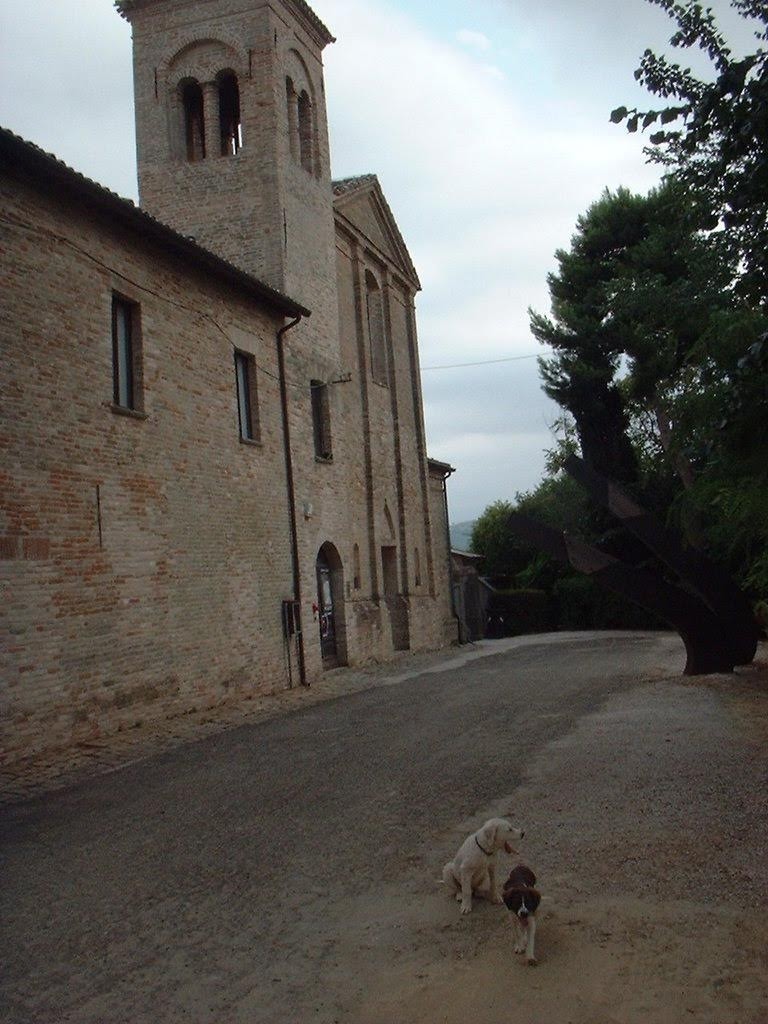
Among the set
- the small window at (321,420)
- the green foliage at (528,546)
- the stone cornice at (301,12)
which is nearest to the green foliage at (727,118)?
the small window at (321,420)

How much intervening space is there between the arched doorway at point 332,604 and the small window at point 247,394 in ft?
12.0

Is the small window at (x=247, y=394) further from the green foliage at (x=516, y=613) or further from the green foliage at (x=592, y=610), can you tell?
the green foliage at (x=592, y=610)

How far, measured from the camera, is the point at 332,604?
18062mm

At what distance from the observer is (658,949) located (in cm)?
369

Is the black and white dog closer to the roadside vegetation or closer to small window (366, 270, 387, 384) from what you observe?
the roadside vegetation

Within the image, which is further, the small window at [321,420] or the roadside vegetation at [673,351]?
the small window at [321,420]

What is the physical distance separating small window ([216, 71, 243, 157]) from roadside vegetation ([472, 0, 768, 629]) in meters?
9.43

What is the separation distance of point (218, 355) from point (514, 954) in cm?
1137

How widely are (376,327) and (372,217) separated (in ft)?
9.40

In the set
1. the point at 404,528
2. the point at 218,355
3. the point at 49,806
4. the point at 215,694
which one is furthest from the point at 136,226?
the point at 404,528

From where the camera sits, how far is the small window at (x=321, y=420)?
18203mm

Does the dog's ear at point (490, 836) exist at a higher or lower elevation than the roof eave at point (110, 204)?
lower

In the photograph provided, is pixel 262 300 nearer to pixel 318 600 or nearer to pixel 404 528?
pixel 318 600

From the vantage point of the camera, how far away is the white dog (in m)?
4.31
